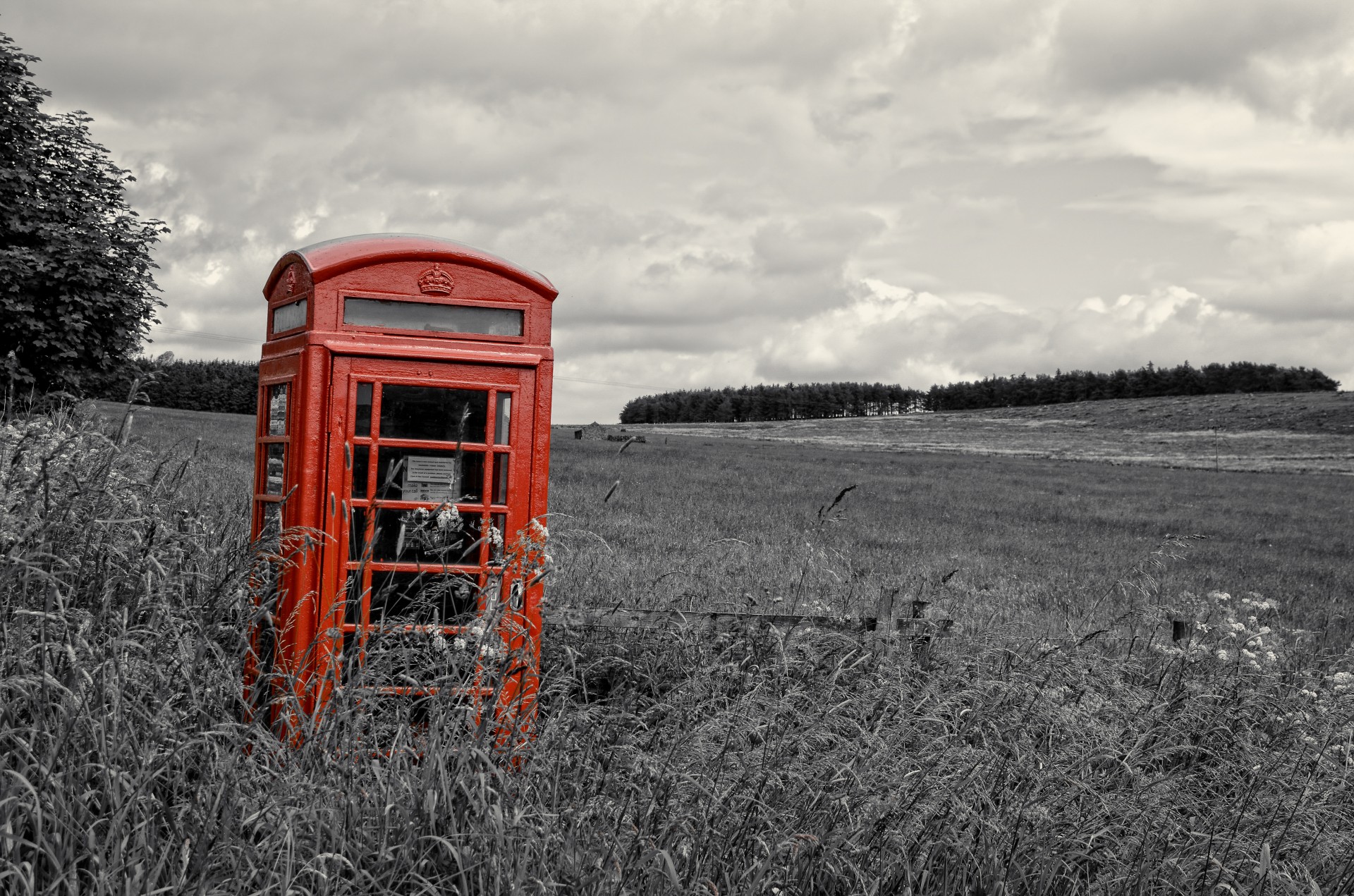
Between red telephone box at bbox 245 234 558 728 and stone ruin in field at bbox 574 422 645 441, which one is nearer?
red telephone box at bbox 245 234 558 728

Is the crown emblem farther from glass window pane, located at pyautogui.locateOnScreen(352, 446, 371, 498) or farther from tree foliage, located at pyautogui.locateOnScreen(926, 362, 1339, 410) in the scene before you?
tree foliage, located at pyautogui.locateOnScreen(926, 362, 1339, 410)

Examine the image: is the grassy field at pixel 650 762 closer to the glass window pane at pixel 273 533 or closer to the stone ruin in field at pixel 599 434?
Result: the glass window pane at pixel 273 533

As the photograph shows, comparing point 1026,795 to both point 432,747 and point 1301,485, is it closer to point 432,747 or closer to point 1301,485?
point 432,747

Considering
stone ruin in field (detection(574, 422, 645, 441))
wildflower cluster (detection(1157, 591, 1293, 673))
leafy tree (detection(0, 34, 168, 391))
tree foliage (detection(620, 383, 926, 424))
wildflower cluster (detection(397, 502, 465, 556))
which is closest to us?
wildflower cluster (detection(397, 502, 465, 556))

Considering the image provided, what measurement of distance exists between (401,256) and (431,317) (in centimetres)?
28

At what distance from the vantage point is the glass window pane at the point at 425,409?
4.57m

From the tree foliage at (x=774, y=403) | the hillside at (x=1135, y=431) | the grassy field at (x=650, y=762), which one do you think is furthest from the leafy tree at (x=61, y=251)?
the tree foliage at (x=774, y=403)

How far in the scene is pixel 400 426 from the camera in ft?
15.0

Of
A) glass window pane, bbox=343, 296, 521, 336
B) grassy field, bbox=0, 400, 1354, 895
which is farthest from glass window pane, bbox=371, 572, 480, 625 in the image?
glass window pane, bbox=343, 296, 521, 336

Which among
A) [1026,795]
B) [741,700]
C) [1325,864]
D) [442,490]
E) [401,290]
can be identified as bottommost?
[1325,864]

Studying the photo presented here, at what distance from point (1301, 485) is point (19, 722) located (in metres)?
38.7

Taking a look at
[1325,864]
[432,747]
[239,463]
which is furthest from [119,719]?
[239,463]

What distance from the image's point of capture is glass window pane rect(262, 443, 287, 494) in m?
4.88

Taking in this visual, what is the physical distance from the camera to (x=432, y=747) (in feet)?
9.72
